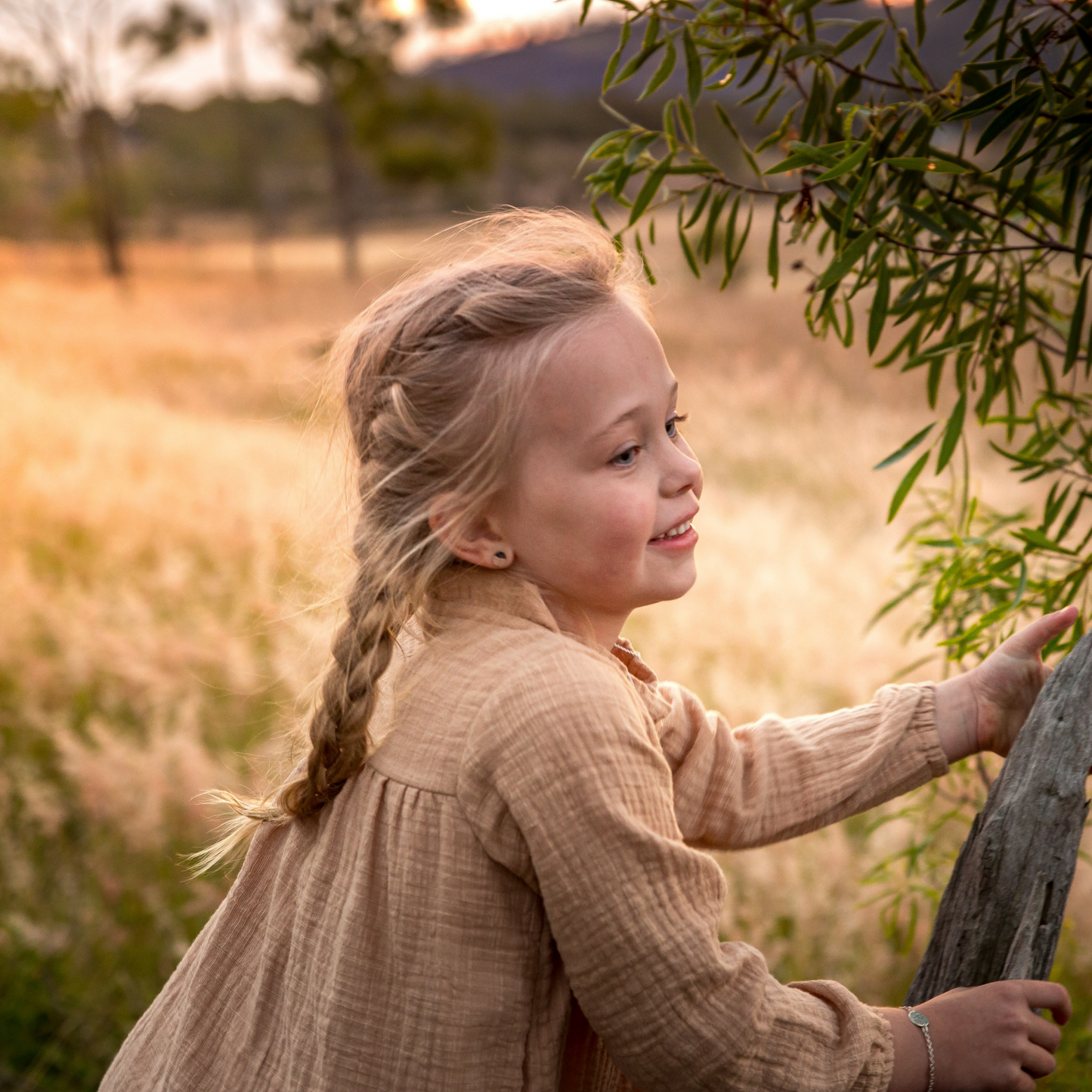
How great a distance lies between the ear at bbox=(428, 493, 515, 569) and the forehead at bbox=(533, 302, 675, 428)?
0.52 feet

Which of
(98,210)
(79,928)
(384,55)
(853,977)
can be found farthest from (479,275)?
(98,210)

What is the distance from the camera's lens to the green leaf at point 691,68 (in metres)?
1.34

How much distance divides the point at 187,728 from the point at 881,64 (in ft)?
9.48

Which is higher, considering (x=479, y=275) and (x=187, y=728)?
(x=479, y=275)

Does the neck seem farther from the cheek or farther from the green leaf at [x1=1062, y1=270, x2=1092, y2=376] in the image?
the green leaf at [x1=1062, y1=270, x2=1092, y2=376]

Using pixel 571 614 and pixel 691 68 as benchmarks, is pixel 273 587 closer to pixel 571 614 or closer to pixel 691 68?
pixel 571 614

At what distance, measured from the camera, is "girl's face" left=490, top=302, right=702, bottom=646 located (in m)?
1.28

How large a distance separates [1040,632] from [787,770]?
0.40 meters

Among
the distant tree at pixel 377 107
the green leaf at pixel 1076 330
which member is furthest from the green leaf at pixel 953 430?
the distant tree at pixel 377 107

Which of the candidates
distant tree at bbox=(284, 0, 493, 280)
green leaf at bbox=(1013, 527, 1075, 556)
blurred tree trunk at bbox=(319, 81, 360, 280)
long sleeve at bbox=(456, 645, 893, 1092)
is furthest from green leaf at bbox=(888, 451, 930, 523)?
blurred tree trunk at bbox=(319, 81, 360, 280)

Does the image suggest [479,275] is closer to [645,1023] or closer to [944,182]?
[944,182]

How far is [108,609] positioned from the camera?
4516 mm

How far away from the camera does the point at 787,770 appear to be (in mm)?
1540

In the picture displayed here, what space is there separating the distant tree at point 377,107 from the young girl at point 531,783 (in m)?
20.2
